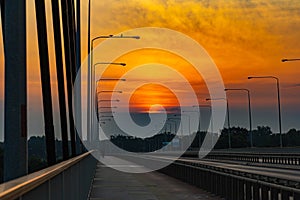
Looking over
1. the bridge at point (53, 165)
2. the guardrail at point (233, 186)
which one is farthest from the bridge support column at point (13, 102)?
the guardrail at point (233, 186)

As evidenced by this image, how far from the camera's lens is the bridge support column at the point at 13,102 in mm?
8758

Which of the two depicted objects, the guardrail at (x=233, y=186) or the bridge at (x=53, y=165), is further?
the guardrail at (x=233, y=186)

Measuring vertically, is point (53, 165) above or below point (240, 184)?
above

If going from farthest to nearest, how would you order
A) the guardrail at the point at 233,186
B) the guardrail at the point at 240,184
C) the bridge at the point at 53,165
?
the guardrail at the point at 233,186
the guardrail at the point at 240,184
the bridge at the point at 53,165

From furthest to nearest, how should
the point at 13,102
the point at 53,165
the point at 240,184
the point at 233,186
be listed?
the point at 233,186 < the point at 240,184 < the point at 53,165 < the point at 13,102

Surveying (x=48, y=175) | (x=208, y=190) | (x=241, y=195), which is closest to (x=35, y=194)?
(x=48, y=175)

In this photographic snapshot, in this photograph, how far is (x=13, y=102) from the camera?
8781mm

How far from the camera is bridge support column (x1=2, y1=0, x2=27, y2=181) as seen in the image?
876 cm

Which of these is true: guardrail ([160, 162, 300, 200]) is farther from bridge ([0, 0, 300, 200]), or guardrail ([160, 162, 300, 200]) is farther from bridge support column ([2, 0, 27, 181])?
bridge support column ([2, 0, 27, 181])

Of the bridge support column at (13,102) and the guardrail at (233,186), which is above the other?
the bridge support column at (13,102)

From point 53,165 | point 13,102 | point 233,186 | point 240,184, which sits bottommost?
point 233,186

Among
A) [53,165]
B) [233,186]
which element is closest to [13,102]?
[53,165]

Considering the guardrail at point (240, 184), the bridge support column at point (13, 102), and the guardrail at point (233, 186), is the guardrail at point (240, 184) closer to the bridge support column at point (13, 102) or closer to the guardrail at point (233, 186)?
the guardrail at point (233, 186)

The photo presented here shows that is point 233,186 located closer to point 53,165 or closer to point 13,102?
point 53,165
